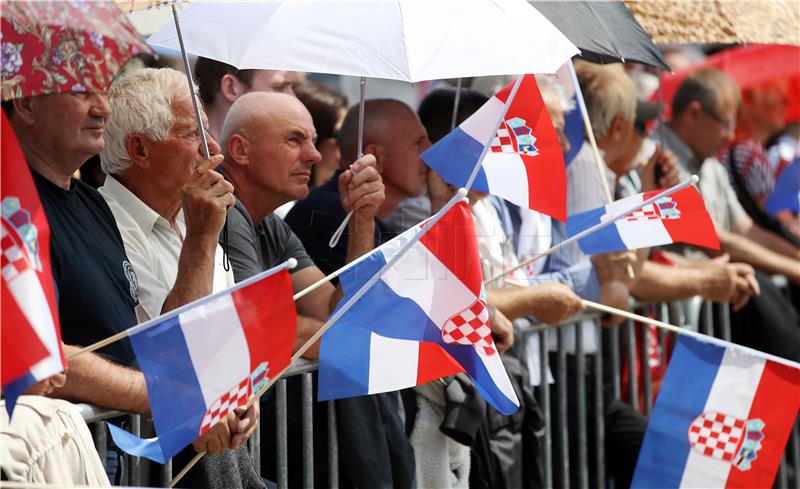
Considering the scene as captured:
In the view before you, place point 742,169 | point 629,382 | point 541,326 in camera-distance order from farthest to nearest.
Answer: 1. point 742,169
2. point 629,382
3. point 541,326

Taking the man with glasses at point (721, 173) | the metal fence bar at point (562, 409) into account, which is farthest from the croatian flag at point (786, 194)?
the metal fence bar at point (562, 409)

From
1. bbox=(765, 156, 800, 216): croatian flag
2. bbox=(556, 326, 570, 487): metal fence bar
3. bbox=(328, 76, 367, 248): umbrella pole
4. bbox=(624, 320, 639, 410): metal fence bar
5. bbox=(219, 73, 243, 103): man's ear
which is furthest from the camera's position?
bbox=(765, 156, 800, 216): croatian flag

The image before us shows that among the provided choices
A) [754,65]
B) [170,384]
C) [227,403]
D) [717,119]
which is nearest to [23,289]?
[170,384]

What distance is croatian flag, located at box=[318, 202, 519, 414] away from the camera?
4.45m

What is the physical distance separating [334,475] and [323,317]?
0.55 metres

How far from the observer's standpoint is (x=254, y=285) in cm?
383

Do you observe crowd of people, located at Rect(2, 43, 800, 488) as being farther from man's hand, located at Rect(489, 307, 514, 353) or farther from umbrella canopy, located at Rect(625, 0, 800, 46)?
umbrella canopy, located at Rect(625, 0, 800, 46)

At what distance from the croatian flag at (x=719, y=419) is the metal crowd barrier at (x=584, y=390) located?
0.91 meters

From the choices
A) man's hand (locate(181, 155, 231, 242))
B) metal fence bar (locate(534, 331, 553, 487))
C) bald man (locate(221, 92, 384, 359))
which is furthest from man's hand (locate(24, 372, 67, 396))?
metal fence bar (locate(534, 331, 553, 487))

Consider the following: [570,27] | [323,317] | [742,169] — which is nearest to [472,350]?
[323,317]

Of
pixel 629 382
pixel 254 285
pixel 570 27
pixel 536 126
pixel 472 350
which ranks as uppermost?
pixel 570 27

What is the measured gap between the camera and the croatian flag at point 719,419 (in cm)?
516

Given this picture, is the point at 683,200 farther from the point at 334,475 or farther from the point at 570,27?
the point at 334,475

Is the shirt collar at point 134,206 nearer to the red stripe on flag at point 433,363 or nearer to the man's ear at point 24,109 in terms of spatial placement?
the man's ear at point 24,109
